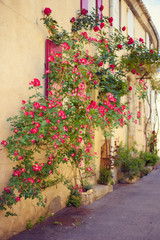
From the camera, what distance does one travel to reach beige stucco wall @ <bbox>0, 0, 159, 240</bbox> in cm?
457

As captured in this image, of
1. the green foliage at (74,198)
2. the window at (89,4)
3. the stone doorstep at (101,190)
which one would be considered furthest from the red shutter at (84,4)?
the stone doorstep at (101,190)

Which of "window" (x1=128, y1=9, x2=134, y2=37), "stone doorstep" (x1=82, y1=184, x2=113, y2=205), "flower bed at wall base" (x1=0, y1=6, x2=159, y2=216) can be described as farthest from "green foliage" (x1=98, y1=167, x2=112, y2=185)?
"window" (x1=128, y1=9, x2=134, y2=37)

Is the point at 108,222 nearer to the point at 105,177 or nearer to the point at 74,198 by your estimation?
the point at 74,198

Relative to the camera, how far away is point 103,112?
707cm

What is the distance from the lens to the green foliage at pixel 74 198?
21.6 feet

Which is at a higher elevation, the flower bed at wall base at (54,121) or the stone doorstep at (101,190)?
the flower bed at wall base at (54,121)

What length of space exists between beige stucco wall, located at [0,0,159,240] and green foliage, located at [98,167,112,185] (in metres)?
2.70

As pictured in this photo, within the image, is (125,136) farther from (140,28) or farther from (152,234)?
(152,234)

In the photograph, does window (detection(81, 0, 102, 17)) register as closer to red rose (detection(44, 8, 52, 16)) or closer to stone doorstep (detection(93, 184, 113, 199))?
red rose (detection(44, 8, 52, 16))

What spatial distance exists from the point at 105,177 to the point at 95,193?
1.16m

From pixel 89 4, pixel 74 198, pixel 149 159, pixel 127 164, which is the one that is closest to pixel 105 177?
pixel 127 164

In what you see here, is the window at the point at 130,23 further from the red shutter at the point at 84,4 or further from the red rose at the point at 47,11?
the red rose at the point at 47,11

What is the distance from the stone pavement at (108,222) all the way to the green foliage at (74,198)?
0.15 m

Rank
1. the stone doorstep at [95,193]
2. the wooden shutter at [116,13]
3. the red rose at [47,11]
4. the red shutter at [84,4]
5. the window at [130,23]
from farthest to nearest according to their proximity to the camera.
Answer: the window at [130,23], the wooden shutter at [116,13], the red shutter at [84,4], the stone doorstep at [95,193], the red rose at [47,11]
